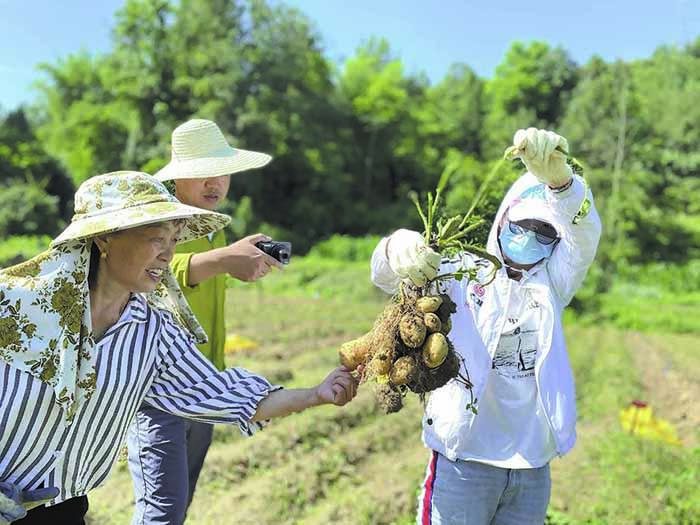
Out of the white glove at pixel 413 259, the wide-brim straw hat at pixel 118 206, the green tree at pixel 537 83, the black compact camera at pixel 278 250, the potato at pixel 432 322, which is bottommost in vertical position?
the potato at pixel 432 322

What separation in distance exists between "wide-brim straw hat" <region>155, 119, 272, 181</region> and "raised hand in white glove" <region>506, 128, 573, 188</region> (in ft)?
3.32

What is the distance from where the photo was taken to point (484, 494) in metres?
2.02

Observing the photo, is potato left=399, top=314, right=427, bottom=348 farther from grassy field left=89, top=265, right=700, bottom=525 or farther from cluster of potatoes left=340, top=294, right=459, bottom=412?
grassy field left=89, top=265, right=700, bottom=525

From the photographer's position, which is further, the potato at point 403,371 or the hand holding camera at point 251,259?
the hand holding camera at point 251,259

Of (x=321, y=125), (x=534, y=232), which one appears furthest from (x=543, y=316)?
(x=321, y=125)

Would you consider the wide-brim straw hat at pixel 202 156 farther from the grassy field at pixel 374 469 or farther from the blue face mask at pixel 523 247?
the grassy field at pixel 374 469

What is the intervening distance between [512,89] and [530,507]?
3543 centimetres

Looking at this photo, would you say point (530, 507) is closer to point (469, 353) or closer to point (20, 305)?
point (469, 353)

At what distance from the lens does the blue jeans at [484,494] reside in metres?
2.02

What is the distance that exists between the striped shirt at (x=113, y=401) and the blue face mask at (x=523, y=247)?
2.91 ft

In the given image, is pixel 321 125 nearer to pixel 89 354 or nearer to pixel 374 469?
pixel 374 469

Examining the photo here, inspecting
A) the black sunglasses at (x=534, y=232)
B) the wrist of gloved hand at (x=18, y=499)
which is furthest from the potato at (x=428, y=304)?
the wrist of gloved hand at (x=18, y=499)

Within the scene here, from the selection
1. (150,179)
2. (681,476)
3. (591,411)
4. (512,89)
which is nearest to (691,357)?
(591,411)

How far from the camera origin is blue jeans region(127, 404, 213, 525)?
228cm
